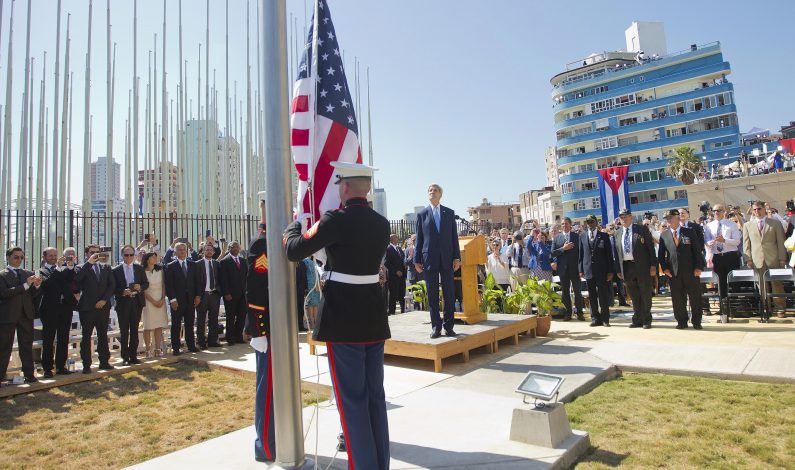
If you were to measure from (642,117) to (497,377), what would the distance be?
2636 inches

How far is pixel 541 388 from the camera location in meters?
3.56

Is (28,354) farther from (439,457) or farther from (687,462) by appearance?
(687,462)

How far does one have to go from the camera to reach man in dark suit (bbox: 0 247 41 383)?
6.71m

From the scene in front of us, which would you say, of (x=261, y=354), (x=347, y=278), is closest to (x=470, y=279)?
(x=261, y=354)

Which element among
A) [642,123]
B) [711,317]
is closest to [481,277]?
[711,317]

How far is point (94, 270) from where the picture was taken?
25.0ft

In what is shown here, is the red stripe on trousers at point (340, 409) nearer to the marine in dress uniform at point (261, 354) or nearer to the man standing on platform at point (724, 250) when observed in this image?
the marine in dress uniform at point (261, 354)

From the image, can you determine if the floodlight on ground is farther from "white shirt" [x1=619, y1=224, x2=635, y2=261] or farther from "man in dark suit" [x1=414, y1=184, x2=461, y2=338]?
"white shirt" [x1=619, y1=224, x2=635, y2=261]

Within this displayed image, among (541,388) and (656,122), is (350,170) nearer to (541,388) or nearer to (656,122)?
(541,388)

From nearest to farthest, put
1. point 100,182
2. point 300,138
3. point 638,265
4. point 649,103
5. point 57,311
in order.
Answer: point 300,138
point 57,311
point 638,265
point 100,182
point 649,103

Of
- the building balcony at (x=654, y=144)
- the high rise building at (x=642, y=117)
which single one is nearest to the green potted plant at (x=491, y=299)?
the high rise building at (x=642, y=117)

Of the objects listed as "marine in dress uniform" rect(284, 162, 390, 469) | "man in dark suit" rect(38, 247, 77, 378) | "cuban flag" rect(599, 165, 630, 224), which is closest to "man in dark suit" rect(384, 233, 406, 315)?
"cuban flag" rect(599, 165, 630, 224)

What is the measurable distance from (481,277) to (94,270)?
9243 mm

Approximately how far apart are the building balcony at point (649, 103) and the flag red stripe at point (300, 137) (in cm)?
6743
